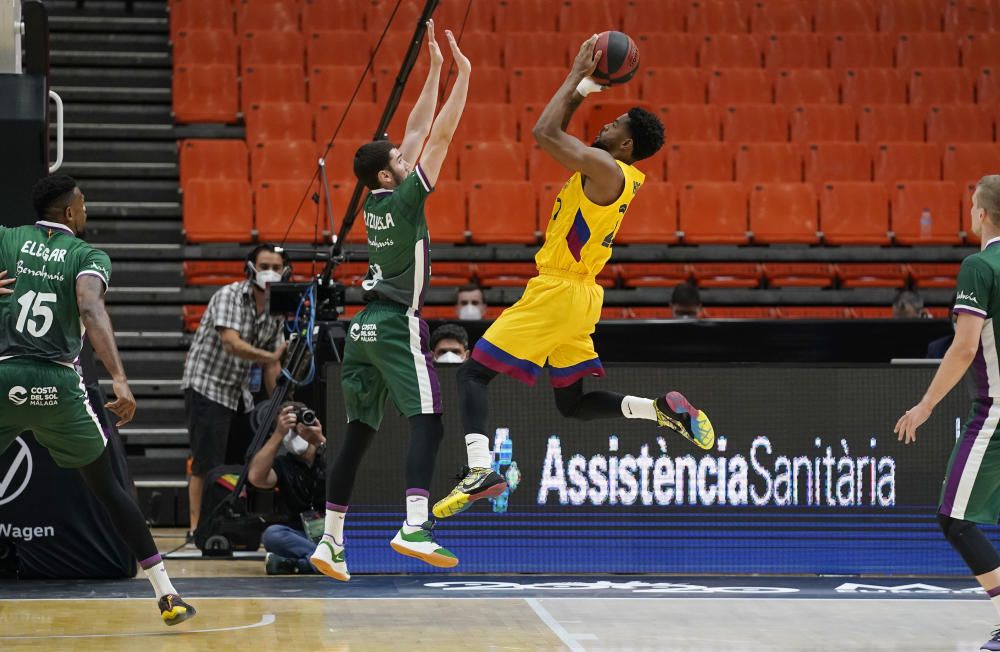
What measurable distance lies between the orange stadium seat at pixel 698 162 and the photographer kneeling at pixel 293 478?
720cm

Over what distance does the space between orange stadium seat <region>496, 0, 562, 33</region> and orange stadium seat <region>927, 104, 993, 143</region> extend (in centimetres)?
474

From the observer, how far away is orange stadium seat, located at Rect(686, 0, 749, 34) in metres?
17.3

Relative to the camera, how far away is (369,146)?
629 centimetres

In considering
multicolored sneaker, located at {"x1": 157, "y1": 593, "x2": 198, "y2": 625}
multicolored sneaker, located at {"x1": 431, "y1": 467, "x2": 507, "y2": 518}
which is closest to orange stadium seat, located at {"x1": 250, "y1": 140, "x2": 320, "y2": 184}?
multicolored sneaker, located at {"x1": 157, "y1": 593, "x2": 198, "y2": 625}

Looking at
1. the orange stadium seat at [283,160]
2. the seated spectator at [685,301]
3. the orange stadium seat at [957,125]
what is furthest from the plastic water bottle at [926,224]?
the orange stadium seat at [283,160]

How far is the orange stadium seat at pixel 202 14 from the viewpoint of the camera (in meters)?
16.4

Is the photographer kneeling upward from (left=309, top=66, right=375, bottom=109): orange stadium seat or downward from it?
downward

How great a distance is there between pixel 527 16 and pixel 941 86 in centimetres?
516

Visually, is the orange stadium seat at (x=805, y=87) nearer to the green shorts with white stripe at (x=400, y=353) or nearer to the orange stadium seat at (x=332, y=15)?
the orange stadium seat at (x=332, y=15)

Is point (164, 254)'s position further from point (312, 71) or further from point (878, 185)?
point (878, 185)

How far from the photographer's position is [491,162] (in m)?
14.6

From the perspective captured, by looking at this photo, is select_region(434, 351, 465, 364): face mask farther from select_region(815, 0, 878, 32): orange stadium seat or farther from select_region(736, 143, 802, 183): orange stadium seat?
select_region(815, 0, 878, 32): orange stadium seat

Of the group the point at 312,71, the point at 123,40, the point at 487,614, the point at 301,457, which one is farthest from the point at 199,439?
the point at 123,40

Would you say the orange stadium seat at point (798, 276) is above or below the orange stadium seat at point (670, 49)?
below
